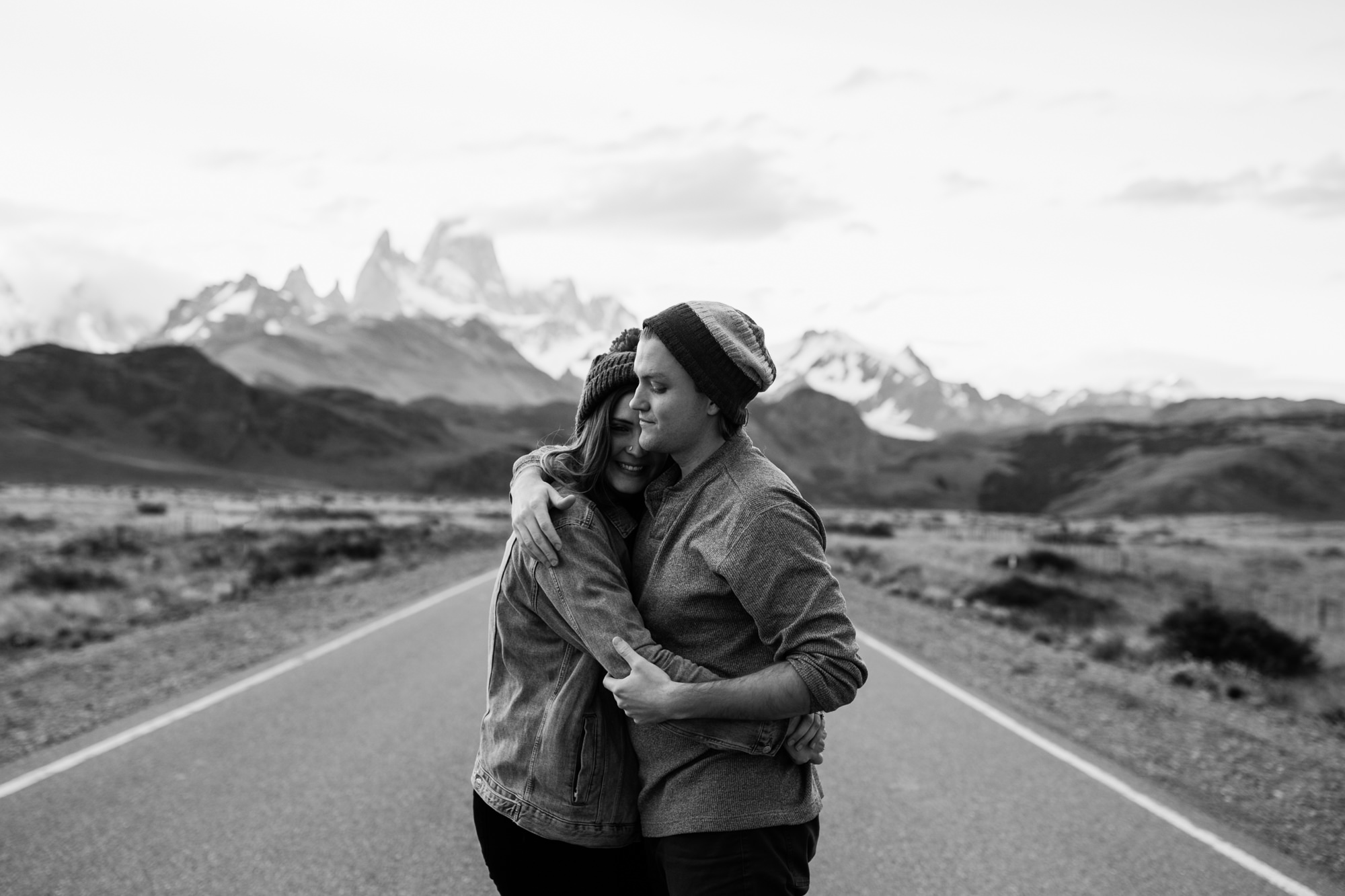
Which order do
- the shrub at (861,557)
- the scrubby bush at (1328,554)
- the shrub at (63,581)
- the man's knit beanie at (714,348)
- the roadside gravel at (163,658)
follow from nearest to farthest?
the man's knit beanie at (714,348) < the roadside gravel at (163,658) < the shrub at (63,581) < the shrub at (861,557) < the scrubby bush at (1328,554)

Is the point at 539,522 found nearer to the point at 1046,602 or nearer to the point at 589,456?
the point at 589,456

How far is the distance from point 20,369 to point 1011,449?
155m

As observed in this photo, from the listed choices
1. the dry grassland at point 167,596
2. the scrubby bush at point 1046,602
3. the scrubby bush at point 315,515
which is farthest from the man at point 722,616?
the scrubby bush at point 315,515

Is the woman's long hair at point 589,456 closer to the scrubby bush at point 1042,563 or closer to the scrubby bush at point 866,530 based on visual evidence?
the scrubby bush at point 1042,563

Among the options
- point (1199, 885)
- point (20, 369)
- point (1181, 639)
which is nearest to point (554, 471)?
point (1199, 885)

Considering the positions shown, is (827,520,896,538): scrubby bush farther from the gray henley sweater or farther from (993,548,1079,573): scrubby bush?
the gray henley sweater

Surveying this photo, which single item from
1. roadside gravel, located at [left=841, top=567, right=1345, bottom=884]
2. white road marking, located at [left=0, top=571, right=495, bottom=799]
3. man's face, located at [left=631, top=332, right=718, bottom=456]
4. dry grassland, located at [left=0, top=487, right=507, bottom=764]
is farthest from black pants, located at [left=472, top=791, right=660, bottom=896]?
dry grassland, located at [left=0, top=487, right=507, bottom=764]

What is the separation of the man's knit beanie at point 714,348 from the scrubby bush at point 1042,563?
26.9 m

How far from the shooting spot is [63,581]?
59.7 ft

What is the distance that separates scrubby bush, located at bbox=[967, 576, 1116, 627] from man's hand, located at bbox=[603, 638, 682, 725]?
688 inches

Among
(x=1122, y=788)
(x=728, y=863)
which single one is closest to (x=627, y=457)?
(x=728, y=863)

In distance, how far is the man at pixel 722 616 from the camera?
224 centimetres

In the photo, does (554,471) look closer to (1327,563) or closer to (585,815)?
(585,815)

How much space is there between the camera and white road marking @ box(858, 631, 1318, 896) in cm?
499
